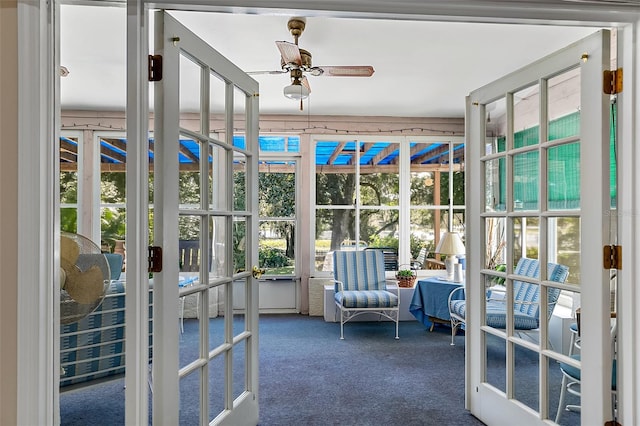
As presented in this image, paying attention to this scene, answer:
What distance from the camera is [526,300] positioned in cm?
217

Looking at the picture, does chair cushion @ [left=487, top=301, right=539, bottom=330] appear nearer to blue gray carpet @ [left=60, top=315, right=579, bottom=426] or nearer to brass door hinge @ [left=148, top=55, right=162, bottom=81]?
blue gray carpet @ [left=60, top=315, right=579, bottom=426]

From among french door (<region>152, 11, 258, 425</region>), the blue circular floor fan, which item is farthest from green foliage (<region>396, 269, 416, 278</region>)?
the blue circular floor fan

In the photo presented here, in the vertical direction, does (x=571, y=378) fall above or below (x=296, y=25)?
below

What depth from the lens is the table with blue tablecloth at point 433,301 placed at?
175 inches

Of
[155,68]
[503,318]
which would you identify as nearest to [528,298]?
[503,318]

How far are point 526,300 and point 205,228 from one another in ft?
5.44

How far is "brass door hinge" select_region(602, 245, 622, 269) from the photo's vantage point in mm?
1650

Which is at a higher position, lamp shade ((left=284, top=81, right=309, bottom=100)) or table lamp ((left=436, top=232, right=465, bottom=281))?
lamp shade ((left=284, top=81, right=309, bottom=100))

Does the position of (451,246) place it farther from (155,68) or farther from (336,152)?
(155,68)

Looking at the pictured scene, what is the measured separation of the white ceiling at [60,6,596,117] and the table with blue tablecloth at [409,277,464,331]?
6.88 feet

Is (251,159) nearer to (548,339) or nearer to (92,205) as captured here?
(548,339)

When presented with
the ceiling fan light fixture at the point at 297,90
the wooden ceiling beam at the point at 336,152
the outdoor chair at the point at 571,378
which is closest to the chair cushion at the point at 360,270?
the wooden ceiling beam at the point at 336,152

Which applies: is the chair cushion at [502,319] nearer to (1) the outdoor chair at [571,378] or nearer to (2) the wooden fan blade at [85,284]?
(1) the outdoor chair at [571,378]

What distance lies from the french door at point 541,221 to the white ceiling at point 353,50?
0.98 m
